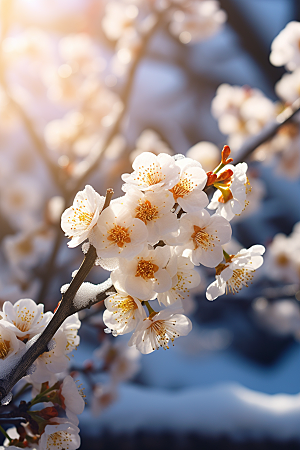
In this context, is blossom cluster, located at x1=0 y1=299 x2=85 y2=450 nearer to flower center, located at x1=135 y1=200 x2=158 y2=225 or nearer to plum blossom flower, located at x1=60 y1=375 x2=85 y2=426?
plum blossom flower, located at x1=60 y1=375 x2=85 y2=426

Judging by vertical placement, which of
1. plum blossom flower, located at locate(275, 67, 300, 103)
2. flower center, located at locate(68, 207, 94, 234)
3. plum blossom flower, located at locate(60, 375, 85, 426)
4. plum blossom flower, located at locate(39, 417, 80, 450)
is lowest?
plum blossom flower, located at locate(275, 67, 300, 103)

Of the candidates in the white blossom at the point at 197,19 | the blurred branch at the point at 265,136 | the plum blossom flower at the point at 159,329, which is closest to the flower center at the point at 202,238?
the plum blossom flower at the point at 159,329

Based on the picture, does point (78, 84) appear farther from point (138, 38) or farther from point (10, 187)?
point (10, 187)

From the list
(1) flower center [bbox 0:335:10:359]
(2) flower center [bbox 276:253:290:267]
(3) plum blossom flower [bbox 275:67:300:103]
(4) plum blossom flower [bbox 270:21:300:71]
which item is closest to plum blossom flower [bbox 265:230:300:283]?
(2) flower center [bbox 276:253:290:267]

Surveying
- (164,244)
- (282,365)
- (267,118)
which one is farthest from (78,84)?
(282,365)

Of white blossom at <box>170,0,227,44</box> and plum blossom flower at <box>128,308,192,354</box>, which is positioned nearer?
plum blossom flower at <box>128,308,192,354</box>

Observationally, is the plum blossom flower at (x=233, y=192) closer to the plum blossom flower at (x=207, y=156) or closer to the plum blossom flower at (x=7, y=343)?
the plum blossom flower at (x=7, y=343)

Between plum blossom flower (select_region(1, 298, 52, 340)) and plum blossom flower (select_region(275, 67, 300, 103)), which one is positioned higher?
plum blossom flower (select_region(1, 298, 52, 340))
